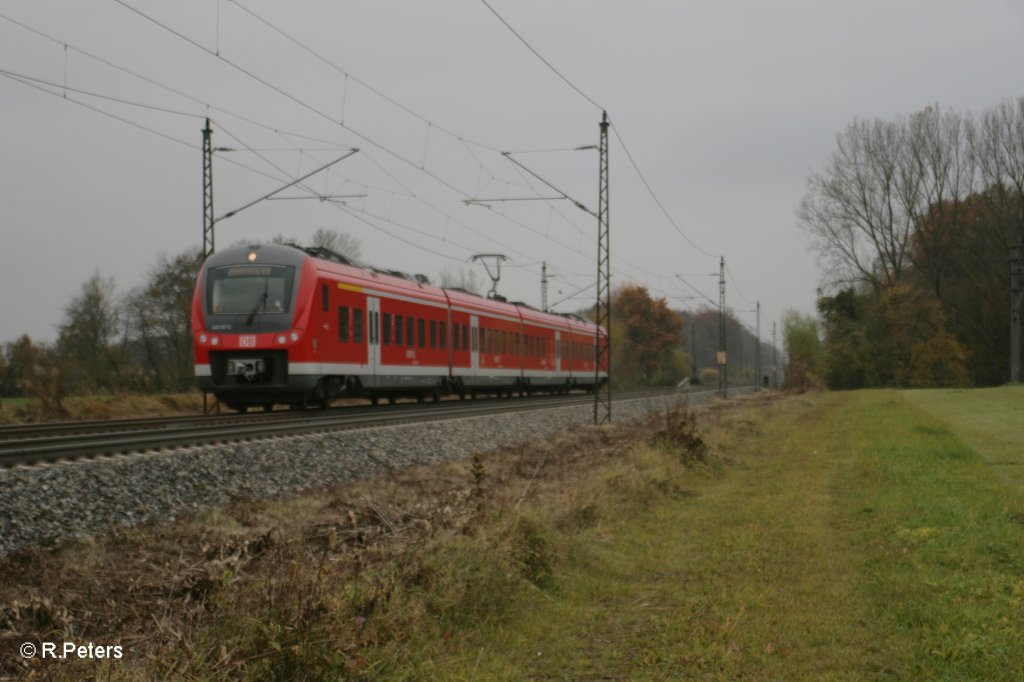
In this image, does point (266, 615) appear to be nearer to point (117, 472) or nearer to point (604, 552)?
point (604, 552)

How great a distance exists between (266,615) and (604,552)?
431 centimetres

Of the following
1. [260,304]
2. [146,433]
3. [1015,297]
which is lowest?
[146,433]

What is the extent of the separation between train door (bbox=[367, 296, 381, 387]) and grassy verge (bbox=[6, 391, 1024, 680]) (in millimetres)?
10597

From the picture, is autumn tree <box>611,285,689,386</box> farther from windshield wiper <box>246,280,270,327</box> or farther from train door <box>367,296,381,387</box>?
windshield wiper <box>246,280,270,327</box>

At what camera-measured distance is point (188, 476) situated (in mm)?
10820

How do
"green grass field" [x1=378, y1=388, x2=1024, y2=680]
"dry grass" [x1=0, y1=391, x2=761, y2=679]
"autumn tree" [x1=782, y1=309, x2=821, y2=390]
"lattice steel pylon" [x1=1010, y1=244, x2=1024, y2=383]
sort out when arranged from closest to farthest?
"dry grass" [x1=0, y1=391, x2=761, y2=679] < "green grass field" [x1=378, y1=388, x2=1024, y2=680] < "lattice steel pylon" [x1=1010, y1=244, x2=1024, y2=383] < "autumn tree" [x1=782, y1=309, x2=821, y2=390]

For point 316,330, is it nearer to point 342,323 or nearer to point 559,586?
point 342,323

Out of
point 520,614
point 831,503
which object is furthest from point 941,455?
point 520,614

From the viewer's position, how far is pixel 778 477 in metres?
14.8

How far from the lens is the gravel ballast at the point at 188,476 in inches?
336

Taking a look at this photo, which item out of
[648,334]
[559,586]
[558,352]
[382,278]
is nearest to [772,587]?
[559,586]

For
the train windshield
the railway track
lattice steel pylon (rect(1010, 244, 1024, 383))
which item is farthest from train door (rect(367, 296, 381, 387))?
lattice steel pylon (rect(1010, 244, 1024, 383))

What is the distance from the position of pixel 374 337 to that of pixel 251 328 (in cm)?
427

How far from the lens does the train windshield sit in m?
19.7
